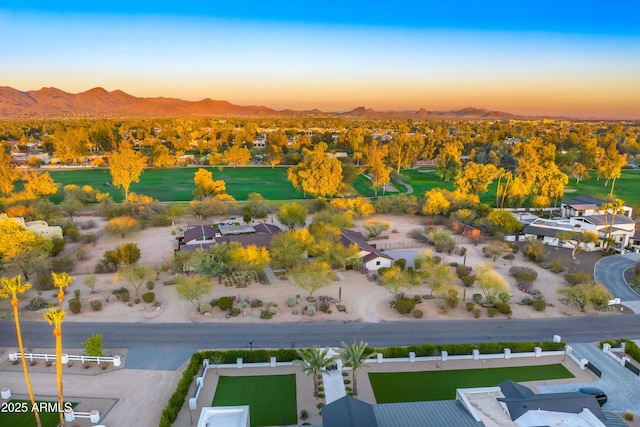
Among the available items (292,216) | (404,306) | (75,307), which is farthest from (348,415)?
(292,216)

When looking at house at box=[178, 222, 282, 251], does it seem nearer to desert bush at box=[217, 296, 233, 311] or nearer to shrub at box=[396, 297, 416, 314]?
desert bush at box=[217, 296, 233, 311]

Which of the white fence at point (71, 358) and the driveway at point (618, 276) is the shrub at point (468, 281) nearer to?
the driveway at point (618, 276)

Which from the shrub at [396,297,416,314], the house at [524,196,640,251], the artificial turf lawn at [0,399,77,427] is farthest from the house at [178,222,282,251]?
the house at [524,196,640,251]

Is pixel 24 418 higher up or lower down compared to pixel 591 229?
lower down

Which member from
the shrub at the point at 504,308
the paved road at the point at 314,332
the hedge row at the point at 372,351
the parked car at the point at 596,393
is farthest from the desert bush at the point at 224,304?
the parked car at the point at 596,393

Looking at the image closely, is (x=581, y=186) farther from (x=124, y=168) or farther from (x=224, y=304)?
(x=124, y=168)

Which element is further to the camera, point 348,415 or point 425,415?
point 425,415

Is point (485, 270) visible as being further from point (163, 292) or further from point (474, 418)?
point (163, 292)
